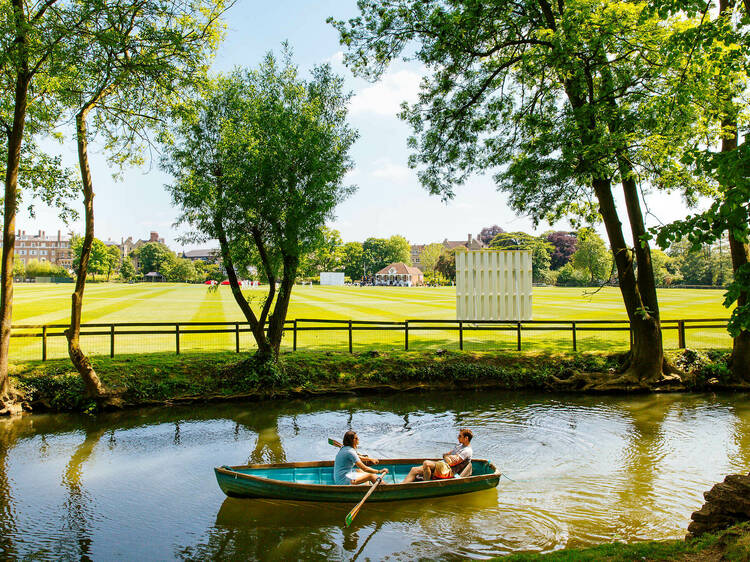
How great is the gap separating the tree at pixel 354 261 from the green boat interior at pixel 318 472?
126501mm

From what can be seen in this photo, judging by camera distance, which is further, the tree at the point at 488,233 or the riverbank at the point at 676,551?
the tree at the point at 488,233

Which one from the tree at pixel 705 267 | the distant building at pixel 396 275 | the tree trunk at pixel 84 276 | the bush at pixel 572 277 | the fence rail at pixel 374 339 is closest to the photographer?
the tree trunk at pixel 84 276

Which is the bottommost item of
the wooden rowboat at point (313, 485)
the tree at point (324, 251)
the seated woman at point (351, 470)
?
the wooden rowboat at point (313, 485)

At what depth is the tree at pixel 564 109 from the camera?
14.3 metres

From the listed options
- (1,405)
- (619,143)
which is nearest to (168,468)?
(1,405)

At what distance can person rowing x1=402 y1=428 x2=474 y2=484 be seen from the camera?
967cm

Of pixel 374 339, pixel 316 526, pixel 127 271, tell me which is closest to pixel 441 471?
pixel 316 526

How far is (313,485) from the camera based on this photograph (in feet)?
29.9

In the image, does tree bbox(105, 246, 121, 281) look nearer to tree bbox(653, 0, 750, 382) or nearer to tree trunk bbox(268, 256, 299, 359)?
tree trunk bbox(268, 256, 299, 359)

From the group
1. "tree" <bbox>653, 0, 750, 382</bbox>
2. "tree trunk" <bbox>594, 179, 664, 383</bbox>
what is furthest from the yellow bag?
"tree trunk" <bbox>594, 179, 664, 383</bbox>

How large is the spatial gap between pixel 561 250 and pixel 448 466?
10742 cm

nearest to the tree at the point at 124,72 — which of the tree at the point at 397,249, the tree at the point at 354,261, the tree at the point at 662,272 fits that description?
the tree at the point at 662,272

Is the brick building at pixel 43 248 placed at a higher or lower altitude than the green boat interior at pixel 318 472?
higher

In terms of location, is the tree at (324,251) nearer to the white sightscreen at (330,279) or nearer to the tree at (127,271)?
the white sightscreen at (330,279)
